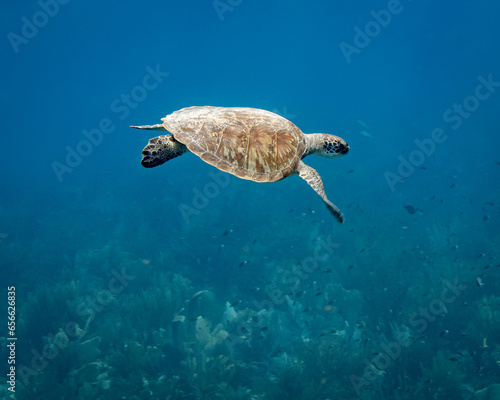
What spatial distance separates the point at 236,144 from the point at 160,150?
3.77ft

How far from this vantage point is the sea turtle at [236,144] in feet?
14.5

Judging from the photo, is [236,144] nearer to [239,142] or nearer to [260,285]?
[239,142]

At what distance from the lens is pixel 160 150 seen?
4.48 meters

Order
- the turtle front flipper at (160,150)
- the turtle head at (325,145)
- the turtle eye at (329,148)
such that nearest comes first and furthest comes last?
the turtle front flipper at (160,150)
the turtle head at (325,145)
the turtle eye at (329,148)

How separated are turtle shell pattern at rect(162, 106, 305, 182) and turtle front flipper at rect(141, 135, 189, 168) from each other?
0.17 meters

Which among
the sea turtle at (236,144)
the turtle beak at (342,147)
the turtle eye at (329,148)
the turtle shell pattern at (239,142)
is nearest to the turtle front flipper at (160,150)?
the sea turtle at (236,144)

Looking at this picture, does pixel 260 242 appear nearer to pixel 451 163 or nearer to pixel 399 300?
pixel 399 300

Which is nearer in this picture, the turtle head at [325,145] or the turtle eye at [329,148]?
the turtle head at [325,145]

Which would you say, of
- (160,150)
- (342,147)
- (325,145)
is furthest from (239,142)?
(342,147)

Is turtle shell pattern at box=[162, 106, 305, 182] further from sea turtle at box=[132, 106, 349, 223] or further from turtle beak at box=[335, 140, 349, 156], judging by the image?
turtle beak at box=[335, 140, 349, 156]

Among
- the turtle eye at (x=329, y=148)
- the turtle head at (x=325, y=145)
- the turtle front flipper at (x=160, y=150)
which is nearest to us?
the turtle front flipper at (x=160, y=150)

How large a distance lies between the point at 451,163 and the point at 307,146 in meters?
22.1

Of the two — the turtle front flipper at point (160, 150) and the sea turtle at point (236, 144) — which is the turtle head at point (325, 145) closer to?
the sea turtle at point (236, 144)

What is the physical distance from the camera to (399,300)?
31.0 ft
